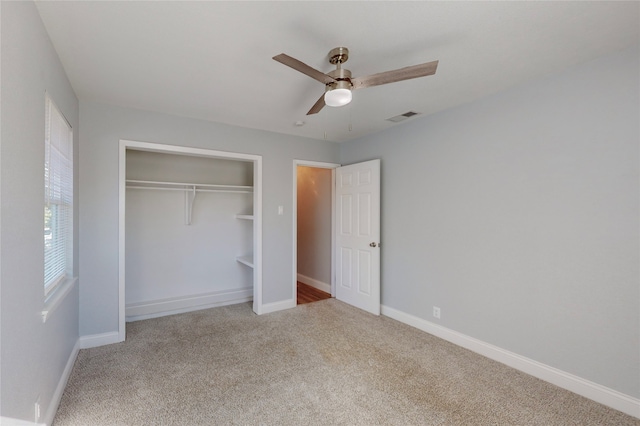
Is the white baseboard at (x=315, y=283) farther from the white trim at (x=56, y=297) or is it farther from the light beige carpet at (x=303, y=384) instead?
the white trim at (x=56, y=297)

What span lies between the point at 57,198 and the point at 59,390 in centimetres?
138

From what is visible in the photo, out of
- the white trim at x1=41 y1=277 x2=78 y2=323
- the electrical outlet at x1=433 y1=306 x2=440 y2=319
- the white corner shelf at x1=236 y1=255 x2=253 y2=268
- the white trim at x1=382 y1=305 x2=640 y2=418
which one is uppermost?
the white trim at x1=41 y1=277 x2=78 y2=323

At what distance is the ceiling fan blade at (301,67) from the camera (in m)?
1.61

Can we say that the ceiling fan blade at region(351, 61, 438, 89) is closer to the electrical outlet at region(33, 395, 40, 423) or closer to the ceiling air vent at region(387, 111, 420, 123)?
the ceiling air vent at region(387, 111, 420, 123)

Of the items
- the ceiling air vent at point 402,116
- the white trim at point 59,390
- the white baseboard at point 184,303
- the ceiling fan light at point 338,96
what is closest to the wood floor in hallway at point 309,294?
the white baseboard at point 184,303

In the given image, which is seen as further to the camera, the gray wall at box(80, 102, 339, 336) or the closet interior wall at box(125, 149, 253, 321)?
the closet interior wall at box(125, 149, 253, 321)

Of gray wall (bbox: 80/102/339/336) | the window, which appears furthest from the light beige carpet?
the window

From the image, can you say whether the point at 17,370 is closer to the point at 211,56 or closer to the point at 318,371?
the point at 318,371

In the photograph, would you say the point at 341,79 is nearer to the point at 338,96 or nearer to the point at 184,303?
the point at 338,96

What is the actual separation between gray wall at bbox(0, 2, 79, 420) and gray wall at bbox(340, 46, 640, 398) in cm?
328

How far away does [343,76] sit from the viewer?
1900 millimetres

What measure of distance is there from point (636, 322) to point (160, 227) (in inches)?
186

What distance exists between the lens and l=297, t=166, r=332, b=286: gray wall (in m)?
4.95

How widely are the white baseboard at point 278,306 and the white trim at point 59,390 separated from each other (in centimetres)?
191
